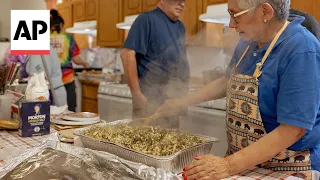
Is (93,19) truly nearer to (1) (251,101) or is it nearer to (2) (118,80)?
(2) (118,80)

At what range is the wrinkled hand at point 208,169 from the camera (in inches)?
36.8

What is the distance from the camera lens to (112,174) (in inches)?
33.7

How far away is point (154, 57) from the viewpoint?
2205 mm

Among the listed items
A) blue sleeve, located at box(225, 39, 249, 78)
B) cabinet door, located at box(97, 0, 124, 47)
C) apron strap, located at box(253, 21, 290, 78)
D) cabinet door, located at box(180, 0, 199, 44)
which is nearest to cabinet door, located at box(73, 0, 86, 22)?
cabinet door, located at box(97, 0, 124, 47)

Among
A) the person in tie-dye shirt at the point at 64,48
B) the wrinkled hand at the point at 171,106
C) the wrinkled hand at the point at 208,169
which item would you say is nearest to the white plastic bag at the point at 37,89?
the wrinkled hand at the point at 171,106

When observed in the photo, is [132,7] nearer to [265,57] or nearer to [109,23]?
[109,23]

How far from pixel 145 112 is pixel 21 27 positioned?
86 centimetres

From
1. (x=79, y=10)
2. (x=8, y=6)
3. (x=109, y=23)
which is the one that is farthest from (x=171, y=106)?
(x=8, y=6)

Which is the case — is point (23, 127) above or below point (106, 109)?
above

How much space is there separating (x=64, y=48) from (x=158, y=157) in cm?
294

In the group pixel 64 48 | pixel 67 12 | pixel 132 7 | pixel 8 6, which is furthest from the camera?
pixel 8 6

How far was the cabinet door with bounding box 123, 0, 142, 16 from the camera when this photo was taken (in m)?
3.86

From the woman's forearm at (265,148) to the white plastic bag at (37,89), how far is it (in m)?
0.74

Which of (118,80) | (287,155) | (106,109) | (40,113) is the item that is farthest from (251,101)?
(118,80)
